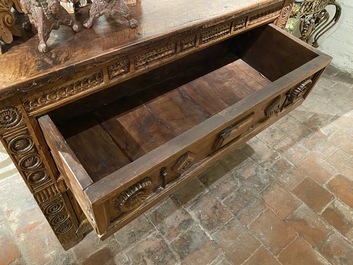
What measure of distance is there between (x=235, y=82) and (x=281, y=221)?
2.51ft

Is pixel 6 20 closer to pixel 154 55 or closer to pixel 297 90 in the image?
pixel 154 55

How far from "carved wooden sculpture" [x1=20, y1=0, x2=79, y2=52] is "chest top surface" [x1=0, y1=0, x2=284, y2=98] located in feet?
0.10

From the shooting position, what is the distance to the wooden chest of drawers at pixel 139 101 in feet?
2.10

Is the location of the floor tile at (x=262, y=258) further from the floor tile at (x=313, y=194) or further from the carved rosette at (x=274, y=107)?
the carved rosette at (x=274, y=107)

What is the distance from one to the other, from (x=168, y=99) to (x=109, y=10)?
501mm

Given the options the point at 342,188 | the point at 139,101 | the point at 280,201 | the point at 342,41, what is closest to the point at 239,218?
the point at 280,201

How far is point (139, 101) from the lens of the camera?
3.78ft

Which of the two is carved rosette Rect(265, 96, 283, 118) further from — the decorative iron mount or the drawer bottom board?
the decorative iron mount

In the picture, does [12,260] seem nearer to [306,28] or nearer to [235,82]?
[235,82]

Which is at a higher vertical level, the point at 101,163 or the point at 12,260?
the point at 101,163

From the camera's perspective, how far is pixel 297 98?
1100 mm

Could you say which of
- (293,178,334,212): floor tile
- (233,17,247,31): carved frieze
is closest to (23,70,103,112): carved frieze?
(233,17,247,31): carved frieze

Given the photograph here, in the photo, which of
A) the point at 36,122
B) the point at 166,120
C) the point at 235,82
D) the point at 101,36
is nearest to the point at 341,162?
the point at 235,82

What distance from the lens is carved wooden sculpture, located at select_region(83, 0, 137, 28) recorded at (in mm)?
731
